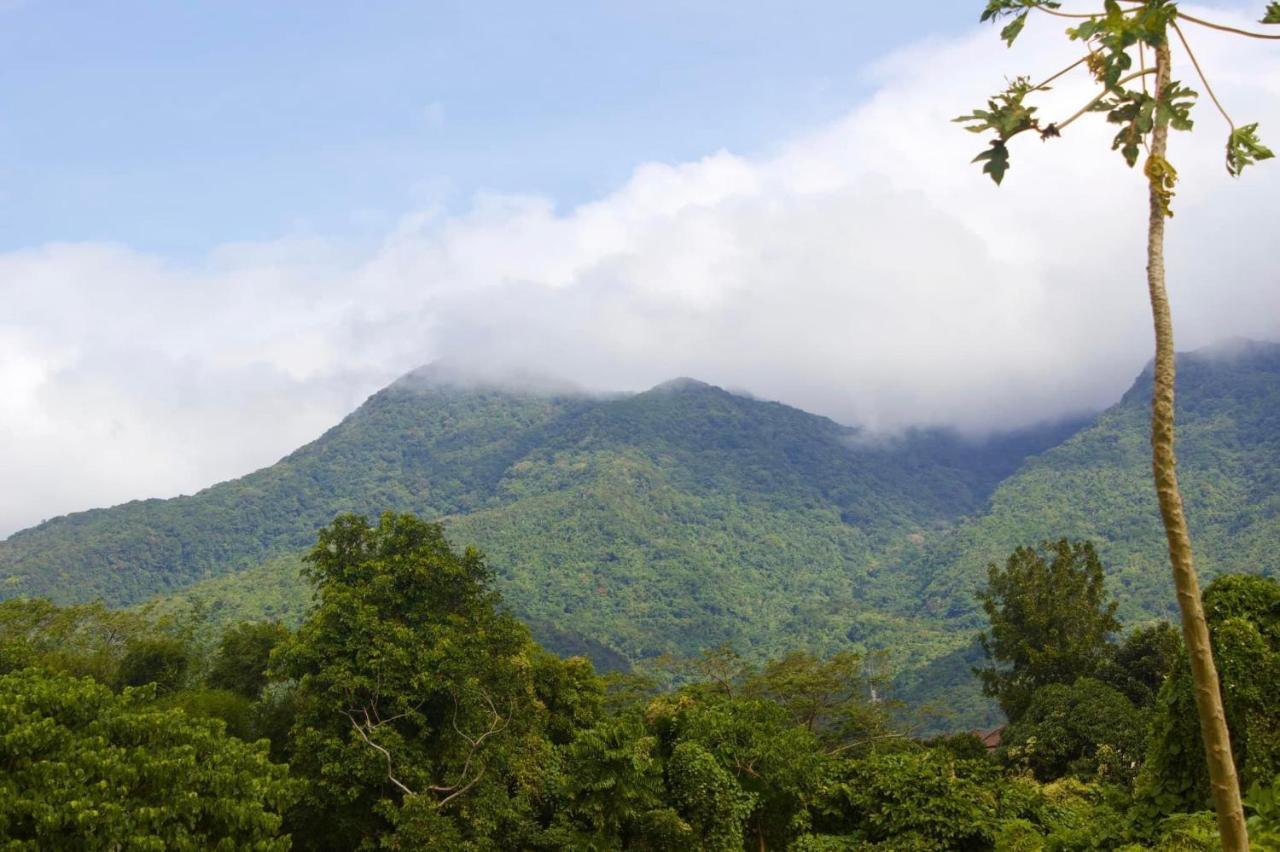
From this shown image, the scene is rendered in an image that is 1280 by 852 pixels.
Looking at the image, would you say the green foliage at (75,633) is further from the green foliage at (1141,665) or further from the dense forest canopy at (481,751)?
the green foliage at (1141,665)

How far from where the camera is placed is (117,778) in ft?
33.8

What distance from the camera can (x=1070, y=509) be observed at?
4333 inches

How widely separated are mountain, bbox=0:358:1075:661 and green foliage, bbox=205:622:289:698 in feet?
157

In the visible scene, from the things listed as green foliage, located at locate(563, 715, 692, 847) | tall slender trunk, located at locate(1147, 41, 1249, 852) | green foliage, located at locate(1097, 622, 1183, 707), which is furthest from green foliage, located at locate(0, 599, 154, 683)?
green foliage, located at locate(1097, 622, 1183, 707)

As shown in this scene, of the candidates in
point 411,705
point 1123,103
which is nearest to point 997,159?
point 1123,103

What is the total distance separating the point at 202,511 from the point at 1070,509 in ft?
345

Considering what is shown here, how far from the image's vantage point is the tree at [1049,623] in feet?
92.7

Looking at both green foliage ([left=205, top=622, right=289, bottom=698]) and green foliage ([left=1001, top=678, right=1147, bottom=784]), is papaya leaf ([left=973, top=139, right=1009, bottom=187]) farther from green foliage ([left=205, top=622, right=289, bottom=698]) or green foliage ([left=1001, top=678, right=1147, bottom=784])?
green foliage ([left=205, top=622, right=289, bottom=698])

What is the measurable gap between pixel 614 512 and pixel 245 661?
9185 centimetres

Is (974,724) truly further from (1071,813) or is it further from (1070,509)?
(1070,509)

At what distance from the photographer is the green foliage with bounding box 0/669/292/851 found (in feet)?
31.3

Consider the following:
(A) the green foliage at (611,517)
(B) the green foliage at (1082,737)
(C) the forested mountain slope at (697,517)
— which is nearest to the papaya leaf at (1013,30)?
(B) the green foliage at (1082,737)

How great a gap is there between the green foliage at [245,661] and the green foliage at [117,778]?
1241 centimetres

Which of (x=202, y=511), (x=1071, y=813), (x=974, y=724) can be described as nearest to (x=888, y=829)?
(x=1071, y=813)
